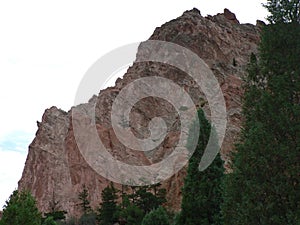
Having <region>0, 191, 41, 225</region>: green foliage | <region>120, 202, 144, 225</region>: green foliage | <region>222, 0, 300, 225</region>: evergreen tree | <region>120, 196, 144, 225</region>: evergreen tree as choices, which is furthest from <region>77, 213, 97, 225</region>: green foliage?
<region>222, 0, 300, 225</region>: evergreen tree

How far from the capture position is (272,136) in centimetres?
1003

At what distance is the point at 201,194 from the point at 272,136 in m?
8.35

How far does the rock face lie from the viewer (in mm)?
57656

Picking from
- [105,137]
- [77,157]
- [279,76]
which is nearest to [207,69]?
[105,137]

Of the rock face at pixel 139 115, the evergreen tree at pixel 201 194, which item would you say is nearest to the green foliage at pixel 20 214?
the evergreen tree at pixel 201 194

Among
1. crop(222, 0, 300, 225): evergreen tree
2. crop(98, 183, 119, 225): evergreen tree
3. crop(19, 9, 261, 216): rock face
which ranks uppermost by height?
crop(19, 9, 261, 216): rock face

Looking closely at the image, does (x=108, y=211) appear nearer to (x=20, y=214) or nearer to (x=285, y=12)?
(x=20, y=214)

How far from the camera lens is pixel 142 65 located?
6731 centimetres

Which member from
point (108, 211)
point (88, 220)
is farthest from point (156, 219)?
point (88, 220)

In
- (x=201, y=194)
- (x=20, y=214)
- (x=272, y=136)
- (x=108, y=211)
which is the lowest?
(x=272, y=136)

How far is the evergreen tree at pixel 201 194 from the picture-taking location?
17516 millimetres

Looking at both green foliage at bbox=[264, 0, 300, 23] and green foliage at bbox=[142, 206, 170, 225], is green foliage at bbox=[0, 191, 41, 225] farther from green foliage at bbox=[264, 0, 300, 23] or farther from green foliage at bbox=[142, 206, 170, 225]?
green foliage at bbox=[264, 0, 300, 23]

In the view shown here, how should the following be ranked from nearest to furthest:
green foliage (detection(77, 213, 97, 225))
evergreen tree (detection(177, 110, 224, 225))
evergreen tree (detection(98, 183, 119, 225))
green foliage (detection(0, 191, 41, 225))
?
green foliage (detection(0, 191, 41, 225)) < evergreen tree (detection(177, 110, 224, 225)) < evergreen tree (detection(98, 183, 119, 225)) < green foliage (detection(77, 213, 97, 225))

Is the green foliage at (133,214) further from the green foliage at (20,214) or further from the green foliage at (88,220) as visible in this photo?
the green foliage at (20,214)
